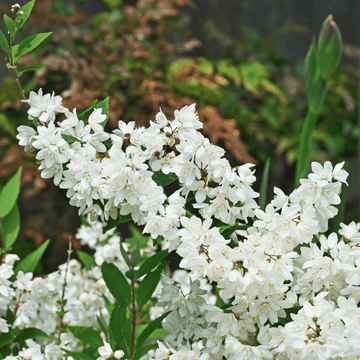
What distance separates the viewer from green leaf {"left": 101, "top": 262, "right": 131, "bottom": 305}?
61 centimetres

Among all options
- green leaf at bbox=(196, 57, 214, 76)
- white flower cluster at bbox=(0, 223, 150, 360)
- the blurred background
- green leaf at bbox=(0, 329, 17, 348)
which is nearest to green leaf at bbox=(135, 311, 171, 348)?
white flower cluster at bbox=(0, 223, 150, 360)

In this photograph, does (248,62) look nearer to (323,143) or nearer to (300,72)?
(300,72)

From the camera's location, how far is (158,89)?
159cm

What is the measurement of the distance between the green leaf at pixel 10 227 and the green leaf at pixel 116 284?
1.01 feet

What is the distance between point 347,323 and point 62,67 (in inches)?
58.3

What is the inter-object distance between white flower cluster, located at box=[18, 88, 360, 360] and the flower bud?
60 centimetres

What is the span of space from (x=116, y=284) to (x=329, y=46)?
84 centimetres

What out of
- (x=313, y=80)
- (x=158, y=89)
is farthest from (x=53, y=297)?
(x=158, y=89)

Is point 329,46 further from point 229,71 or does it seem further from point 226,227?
point 229,71

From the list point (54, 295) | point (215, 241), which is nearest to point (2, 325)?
point (54, 295)

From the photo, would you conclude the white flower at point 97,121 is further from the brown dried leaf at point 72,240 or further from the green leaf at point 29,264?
the brown dried leaf at point 72,240

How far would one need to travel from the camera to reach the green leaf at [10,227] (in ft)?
2.63

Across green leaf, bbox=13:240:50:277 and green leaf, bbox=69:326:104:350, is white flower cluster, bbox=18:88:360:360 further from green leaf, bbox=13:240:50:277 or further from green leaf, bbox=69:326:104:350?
green leaf, bbox=13:240:50:277

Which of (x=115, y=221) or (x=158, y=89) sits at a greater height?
(x=158, y=89)
